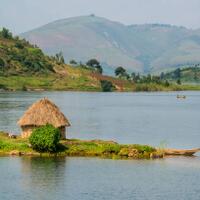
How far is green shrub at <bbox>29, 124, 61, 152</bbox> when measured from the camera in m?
64.2

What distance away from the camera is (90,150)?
218 feet

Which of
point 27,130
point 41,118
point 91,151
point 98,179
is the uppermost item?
point 41,118

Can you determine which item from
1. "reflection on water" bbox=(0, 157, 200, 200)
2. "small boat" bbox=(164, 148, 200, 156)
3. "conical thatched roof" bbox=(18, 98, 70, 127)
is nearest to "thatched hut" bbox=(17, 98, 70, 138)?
"conical thatched roof" bbox=(18, 98, 70, 127)

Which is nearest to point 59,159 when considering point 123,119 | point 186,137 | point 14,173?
point 14,173

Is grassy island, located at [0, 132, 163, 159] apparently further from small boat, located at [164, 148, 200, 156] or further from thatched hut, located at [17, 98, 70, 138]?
thatched hut, located at [17, 98, 70, 138]

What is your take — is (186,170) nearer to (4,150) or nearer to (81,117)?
(4,150)

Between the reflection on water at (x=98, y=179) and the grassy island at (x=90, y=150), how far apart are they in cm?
208

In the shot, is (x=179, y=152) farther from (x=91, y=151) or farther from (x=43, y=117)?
(x=43, y=117)

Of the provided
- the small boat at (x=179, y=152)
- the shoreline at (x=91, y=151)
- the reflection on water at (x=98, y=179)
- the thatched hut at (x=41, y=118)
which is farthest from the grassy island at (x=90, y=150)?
the thatched hut at (x=41, y=118)

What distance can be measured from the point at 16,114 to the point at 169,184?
2979 inches

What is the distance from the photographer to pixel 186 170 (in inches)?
2330

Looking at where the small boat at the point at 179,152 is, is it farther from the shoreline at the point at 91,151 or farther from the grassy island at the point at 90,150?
the grassy island at the point at 90,150

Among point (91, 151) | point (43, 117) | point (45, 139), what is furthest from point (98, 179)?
point (43, 117)

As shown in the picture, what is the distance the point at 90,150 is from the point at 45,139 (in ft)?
16.4
